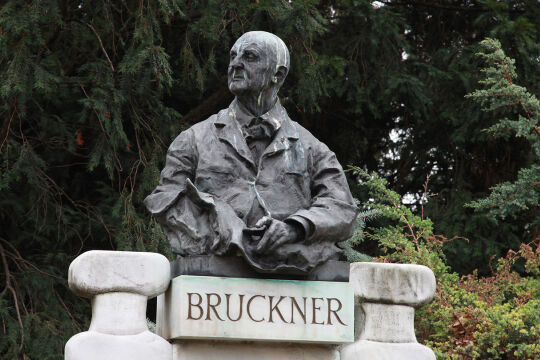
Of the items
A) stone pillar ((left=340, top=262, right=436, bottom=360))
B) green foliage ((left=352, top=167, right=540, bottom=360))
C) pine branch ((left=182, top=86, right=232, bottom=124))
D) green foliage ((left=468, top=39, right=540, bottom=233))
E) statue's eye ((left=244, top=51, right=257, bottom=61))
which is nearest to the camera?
statue's eye ((left=244, top=51, right=257, bottom=61))

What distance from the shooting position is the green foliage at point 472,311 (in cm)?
711

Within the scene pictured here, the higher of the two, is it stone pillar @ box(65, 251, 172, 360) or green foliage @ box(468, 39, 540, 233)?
green foliage @ box(468, 39, 540, 233)

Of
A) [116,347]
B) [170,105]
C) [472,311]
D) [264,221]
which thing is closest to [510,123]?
[472,311]

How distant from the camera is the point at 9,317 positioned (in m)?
8.80

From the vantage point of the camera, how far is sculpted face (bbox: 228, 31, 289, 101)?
5395 millimetres

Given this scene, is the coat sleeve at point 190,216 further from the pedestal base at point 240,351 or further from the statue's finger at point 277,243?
the pedestal base at point 240,351

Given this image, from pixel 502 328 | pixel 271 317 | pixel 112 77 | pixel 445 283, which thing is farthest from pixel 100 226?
pixel 271 317

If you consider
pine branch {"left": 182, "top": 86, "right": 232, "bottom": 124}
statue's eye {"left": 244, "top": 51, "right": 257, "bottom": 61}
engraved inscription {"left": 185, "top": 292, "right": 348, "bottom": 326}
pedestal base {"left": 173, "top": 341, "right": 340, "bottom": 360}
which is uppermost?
pine branch {"left": 182, "top": 86, "right": 232, "bottom": 124}

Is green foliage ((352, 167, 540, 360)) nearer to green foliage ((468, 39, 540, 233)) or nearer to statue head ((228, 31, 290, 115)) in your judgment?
green foliage ((468, 39, 540, 233))

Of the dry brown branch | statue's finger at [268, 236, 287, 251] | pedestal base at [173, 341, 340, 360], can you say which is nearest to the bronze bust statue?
statue's finger at [268, 236, 287, 251]

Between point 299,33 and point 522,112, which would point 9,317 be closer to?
point 299,33

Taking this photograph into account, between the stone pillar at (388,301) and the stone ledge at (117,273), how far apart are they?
1.07 m

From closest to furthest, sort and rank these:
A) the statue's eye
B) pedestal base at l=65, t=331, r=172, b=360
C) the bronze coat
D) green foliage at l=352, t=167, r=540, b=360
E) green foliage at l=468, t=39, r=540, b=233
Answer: pedestal base at l=65, t=331, r=172, b=360 → the bronze coat → the statue's eye → green foliage at l=352, t=167, r=540, b=360 → green foliage at l=468, t=39, r=540, b=233

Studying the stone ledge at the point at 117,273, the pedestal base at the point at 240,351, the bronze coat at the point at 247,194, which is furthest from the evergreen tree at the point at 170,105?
the pedestal base at the point at 240,351
